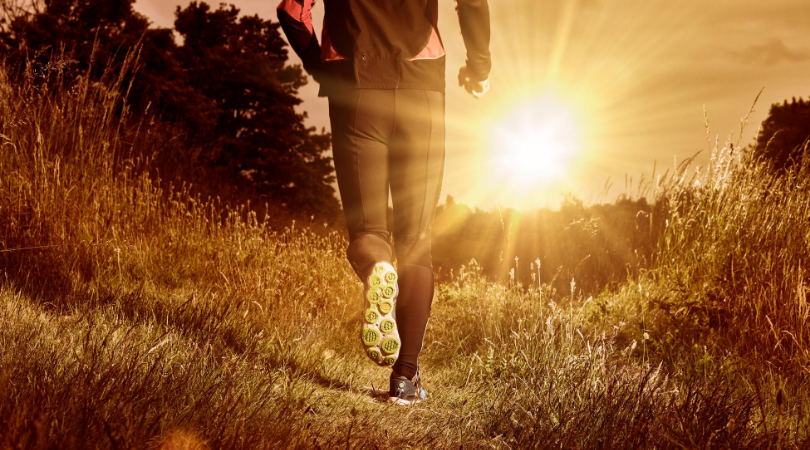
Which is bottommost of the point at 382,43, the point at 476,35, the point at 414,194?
the point at 414,194

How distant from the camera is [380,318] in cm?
244

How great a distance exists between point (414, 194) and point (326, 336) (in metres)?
1.72

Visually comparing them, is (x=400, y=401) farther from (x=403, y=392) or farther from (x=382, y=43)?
(x=382, y=43)

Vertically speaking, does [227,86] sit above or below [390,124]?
above

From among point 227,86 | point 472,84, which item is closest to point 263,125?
point 227,86

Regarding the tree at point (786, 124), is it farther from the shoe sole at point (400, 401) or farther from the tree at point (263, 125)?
the shoe sole at point (400, 401)

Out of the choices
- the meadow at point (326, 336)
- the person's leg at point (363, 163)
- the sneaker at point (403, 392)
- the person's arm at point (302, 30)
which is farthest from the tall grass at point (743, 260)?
the person's arm at point (302, 30)

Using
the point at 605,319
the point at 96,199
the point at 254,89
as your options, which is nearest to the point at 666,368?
the point at 605,319

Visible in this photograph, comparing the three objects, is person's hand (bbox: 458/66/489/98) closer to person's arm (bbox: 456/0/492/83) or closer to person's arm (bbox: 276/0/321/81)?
person's arm (bbox: 456/0/492/83)

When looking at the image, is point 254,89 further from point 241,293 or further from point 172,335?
point 172,335

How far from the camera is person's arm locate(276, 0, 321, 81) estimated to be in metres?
2.78

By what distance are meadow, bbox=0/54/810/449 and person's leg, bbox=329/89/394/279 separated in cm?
68

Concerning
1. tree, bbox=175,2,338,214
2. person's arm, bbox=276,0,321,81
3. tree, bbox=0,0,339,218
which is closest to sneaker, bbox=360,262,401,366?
person's arm, bbox=276,0,321,81

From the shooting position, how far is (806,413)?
2.84m
